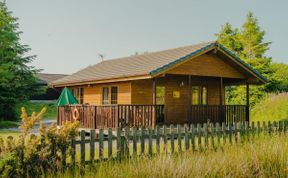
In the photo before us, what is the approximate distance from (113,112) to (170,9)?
635 centimetres

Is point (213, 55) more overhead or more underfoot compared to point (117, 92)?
more overhead

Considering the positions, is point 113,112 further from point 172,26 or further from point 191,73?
point 172,26

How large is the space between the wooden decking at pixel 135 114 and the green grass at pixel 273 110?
8.80 feet

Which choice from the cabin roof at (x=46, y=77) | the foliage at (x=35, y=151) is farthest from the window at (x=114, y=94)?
the cabin roof at (x=46, y=77)

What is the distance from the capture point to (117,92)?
20.4 meters

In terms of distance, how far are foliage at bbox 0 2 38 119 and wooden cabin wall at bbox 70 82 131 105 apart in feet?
31.6

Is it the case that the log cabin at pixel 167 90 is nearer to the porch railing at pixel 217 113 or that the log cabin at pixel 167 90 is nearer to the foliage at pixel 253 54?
the porch railing at pixel 217 113

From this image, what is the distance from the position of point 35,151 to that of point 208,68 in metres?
14.1

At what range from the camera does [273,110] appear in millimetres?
22781

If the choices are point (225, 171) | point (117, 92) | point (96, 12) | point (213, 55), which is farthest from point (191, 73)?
point (225, 171)

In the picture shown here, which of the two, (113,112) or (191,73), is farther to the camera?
(191,73)

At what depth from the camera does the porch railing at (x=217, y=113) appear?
60.1ft

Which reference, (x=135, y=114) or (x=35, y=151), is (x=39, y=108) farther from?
(x=35, y=151)

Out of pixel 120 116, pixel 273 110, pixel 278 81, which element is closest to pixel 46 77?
pixel 278 81
